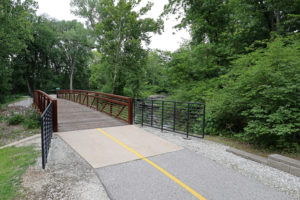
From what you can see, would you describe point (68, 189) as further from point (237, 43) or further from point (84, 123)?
point (237, 43)

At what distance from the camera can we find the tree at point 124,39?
16.0 m

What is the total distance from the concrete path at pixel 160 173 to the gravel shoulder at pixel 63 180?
17 cm

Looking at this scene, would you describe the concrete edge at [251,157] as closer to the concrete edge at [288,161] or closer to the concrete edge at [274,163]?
→ the concrete edge at [274,163]

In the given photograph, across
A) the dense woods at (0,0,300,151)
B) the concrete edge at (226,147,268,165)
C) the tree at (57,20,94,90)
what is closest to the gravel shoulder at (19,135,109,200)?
the concrete edge at (226,147,268,165)

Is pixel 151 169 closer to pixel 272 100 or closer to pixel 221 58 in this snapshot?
pixel 272 100

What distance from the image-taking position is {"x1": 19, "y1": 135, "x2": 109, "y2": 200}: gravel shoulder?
108 inches

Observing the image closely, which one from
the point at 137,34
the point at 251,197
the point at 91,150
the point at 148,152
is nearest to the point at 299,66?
the point at 251,197

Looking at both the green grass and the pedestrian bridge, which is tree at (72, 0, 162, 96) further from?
the green grass

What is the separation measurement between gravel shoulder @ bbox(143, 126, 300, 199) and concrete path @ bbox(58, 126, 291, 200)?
0.65ft

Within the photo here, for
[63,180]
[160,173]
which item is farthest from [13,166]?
[160,173]

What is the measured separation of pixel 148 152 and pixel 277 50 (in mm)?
4788

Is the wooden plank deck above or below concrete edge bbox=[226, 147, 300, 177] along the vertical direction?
above

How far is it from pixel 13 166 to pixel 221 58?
10.00 m

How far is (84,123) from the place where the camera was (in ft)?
24.7
